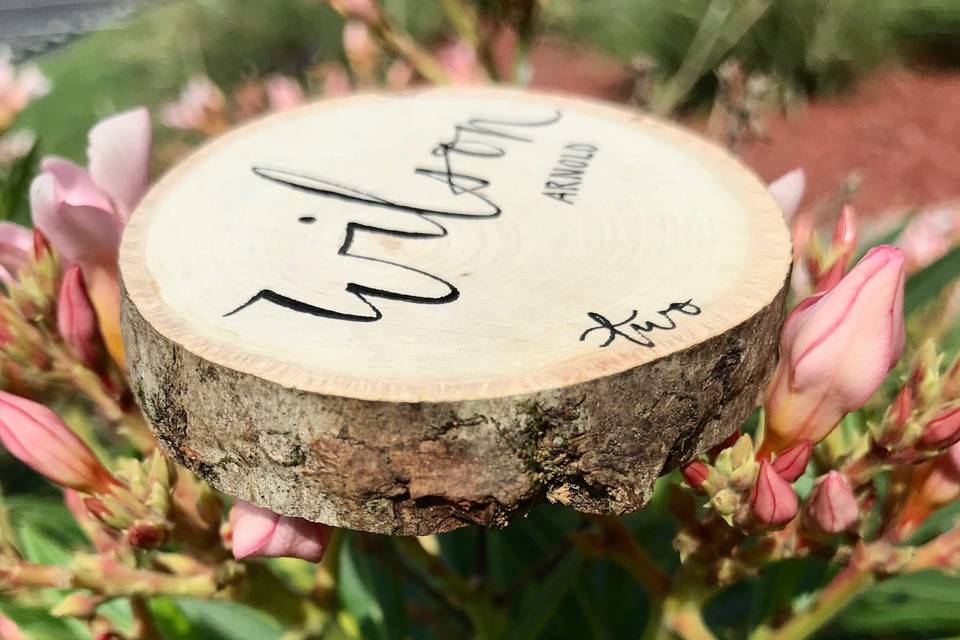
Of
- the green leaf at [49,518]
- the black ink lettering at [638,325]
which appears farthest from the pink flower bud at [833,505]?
the green leaf at [49,518]

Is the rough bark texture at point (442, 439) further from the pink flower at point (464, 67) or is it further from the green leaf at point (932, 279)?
the pink flower at point (464, 67)

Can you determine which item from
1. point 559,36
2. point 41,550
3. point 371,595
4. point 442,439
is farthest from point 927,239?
point 559,36

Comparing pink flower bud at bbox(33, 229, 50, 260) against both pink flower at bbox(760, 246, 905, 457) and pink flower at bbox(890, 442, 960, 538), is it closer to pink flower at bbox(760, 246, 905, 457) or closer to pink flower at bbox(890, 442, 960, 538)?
pink flower at bbox(760, 246, 905, 457)

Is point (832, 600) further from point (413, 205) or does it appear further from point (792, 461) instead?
point (413, 205)

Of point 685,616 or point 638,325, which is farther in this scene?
point 685,616

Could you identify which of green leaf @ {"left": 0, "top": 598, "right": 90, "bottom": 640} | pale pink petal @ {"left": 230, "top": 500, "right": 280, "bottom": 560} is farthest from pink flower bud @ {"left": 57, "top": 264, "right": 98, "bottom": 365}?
green leaf @ {"left": 0, "top": 598, "right": 90, "bottom": 640}

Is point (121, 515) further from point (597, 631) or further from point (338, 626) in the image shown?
point (597, 631)
